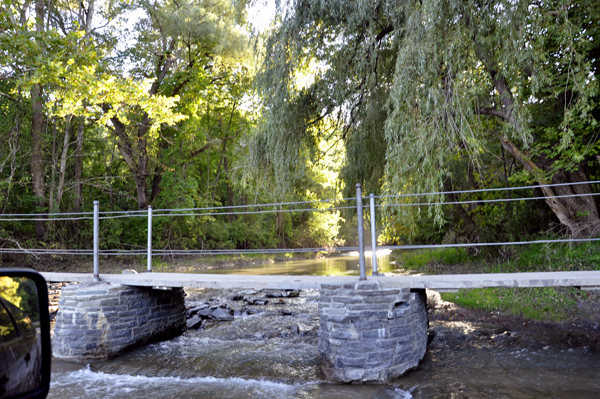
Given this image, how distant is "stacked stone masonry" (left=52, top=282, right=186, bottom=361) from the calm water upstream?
0.17m

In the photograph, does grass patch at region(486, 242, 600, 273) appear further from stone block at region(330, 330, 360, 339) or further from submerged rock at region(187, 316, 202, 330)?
submerged rock at region(187, 316, 202, 330)

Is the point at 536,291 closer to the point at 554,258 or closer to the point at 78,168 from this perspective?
the point at 554,258

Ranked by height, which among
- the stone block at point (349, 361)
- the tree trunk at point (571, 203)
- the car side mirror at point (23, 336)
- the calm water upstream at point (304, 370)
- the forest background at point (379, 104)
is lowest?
the calm water upstream at point (304, 370)

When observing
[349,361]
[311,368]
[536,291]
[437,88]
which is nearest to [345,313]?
[349,361]

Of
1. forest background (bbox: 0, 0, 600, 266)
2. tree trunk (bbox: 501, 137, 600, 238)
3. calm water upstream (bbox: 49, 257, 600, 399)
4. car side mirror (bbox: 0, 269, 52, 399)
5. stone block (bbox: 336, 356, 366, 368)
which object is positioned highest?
forest background (bbox: 0, 0, 600, 266)

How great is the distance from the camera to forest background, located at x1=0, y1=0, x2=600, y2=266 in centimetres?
623

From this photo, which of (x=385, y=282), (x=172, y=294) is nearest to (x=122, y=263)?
(x=172, y=294)

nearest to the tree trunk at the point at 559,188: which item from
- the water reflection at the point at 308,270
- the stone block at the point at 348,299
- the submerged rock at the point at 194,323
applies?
the stone block at the point at 348,299

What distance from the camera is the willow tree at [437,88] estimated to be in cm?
612

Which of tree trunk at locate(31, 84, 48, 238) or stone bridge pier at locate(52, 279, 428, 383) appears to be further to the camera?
tree trunk at locate(31, 84, 48, 238)

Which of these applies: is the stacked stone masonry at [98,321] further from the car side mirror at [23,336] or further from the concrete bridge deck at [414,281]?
the car side mirror at [23,336]

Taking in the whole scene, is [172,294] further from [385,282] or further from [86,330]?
[385,282]

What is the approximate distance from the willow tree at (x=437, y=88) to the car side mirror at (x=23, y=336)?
17.9 ft

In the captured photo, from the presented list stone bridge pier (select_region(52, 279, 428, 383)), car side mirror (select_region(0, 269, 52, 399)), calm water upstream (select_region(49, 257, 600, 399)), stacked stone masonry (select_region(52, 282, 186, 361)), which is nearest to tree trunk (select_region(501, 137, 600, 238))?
calm water upstream (select_region(49, 257, 600, 399))
